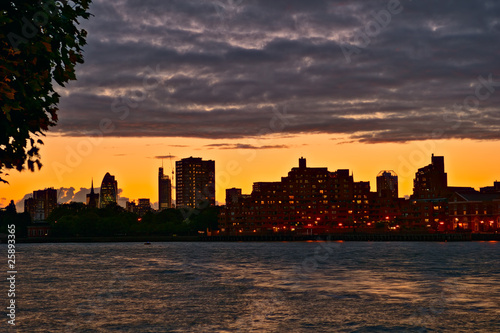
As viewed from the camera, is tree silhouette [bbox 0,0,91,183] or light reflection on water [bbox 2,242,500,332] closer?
tree silhouette [bbox 0,0,91,183]

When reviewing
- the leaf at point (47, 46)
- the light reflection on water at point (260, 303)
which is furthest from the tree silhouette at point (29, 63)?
the light reflection on water at point (260, 303)

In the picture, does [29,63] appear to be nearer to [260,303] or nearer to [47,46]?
[47,46]

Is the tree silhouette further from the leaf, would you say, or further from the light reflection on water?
the light reflection on water

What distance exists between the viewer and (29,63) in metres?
13.6

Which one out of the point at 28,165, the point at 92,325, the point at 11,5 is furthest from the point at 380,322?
the point at 11,5

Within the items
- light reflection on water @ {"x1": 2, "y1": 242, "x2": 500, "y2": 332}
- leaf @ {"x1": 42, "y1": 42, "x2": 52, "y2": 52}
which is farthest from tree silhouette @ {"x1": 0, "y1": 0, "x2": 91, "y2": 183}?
light reflection on water @ {"x1": 2, "y1": 242, "x2": 500, "y2": 332}

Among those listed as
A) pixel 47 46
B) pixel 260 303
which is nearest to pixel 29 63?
pixel 47 46

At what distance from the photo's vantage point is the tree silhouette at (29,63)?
42.0 ft

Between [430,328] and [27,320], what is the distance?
83.7 feet

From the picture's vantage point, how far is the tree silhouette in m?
12.8

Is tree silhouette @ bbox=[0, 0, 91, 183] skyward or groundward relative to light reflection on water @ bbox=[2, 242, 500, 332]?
skyward

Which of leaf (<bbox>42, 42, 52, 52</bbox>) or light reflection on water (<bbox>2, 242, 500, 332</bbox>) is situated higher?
leaf (<bbox>42, 42, 52, 52</bbox>)

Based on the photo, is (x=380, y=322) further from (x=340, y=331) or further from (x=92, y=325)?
(x=92, y=325)

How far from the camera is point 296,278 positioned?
7525cm
